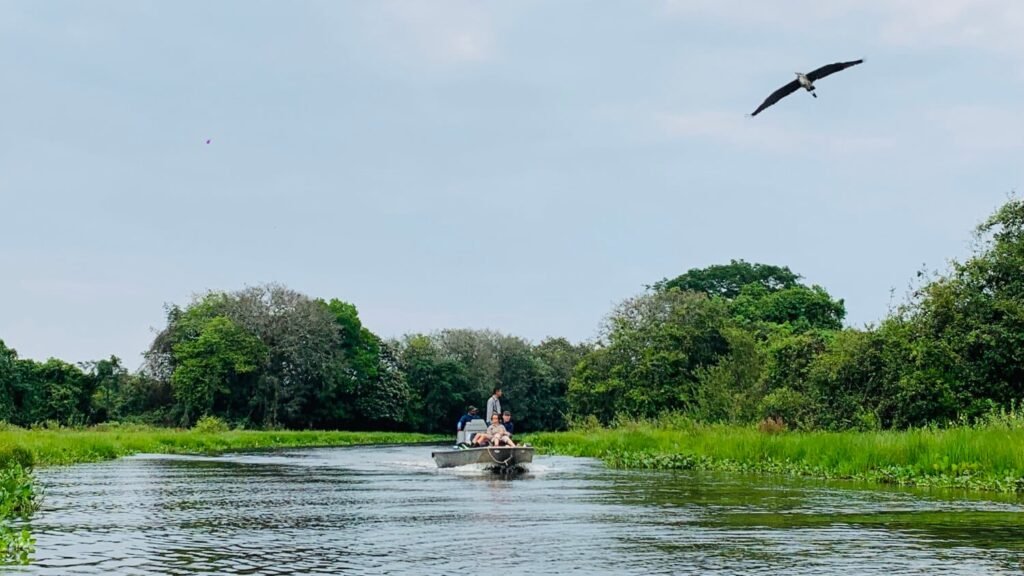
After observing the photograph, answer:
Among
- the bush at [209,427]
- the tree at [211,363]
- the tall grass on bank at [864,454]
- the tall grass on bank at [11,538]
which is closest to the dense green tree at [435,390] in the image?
the tree at [211,363]

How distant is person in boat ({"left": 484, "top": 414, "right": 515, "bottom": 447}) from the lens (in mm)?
28812

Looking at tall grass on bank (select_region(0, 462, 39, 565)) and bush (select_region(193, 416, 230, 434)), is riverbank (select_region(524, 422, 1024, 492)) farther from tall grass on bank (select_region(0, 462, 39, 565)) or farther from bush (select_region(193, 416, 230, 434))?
bush (select_region(193, 416, 230, 434))

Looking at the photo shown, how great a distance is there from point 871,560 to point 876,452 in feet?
44.4

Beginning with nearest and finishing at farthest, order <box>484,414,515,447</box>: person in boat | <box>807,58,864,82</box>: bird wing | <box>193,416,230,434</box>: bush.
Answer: <box>807,58,864,82</box>: bird wing, <box>484,414,515,447</box>: person in boat, <box>193,416,230,434</box>: bush

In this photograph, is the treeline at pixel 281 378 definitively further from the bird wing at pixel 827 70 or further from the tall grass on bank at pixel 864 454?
the bird wing at pixel 827 70

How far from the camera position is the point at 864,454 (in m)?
23.6

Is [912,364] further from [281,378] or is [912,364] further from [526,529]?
[281,378]

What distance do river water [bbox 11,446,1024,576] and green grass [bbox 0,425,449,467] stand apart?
5246 millimetres

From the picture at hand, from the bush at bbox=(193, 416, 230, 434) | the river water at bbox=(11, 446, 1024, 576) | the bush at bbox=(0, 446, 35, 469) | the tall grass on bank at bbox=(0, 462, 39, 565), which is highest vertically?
the bush at bbox=(193, 416, 230, 434)

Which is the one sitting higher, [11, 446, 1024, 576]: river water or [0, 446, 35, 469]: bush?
[0, 446, 35, 469]: bush

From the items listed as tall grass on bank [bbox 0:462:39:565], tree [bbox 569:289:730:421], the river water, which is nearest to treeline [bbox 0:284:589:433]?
tree [bbox 569:289:730:421]

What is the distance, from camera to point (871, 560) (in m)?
10.6

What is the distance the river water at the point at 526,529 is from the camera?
10.4m

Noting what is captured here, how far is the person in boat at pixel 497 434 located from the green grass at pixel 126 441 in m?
11.0
